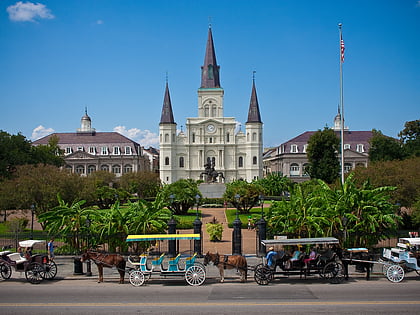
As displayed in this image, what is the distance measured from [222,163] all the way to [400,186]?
5932 cm

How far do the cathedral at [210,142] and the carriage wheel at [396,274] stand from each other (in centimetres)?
7195

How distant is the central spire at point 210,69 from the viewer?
297 feet

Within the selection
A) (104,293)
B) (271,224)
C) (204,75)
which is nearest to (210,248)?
(271,224)

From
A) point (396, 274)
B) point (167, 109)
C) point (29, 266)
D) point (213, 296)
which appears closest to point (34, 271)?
point (29, 266)

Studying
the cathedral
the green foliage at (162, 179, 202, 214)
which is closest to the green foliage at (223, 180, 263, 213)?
the green foliage at (162, 179, 202, 214)

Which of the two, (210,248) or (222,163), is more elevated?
(222,163)

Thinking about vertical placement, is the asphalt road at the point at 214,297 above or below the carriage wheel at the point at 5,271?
below

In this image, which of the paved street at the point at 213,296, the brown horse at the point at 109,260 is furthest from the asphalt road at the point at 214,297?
the brown horse at the point at 109,260

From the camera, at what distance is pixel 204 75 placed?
299ft

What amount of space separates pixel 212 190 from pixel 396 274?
1838 inches

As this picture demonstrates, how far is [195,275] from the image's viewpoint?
14.8 meters

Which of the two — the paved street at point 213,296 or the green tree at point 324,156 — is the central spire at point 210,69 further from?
the paved street at point 213,296

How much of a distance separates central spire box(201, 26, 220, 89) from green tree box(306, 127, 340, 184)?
39071mm

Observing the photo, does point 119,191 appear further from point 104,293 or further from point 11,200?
point 104,293
